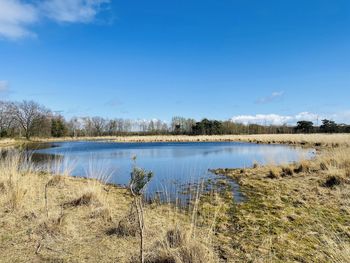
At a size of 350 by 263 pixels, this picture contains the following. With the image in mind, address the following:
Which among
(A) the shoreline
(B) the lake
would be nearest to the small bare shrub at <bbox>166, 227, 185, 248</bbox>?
(B) the lake

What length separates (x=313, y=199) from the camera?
262 inches

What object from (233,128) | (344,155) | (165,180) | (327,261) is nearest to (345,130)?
(233,128)

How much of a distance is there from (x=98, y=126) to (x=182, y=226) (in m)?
83.7

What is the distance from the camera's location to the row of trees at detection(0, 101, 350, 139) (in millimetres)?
52894

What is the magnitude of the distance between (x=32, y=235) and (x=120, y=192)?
412 cm

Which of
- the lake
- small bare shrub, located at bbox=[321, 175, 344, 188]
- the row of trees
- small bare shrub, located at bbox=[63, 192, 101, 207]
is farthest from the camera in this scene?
the row of trees

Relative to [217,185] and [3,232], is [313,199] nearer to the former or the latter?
[217,185]

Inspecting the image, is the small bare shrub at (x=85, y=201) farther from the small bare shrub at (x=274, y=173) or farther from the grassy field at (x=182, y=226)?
the small bare shrub at (x=274, y=173)

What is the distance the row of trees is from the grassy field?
153 feet

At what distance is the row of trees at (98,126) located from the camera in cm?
5289

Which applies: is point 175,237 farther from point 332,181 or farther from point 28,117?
point 28,117

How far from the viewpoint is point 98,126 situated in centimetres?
8462

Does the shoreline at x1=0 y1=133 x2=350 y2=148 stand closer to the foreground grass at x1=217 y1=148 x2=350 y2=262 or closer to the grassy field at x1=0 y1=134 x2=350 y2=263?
the foreground grass at x1=217 y1=148 x2=350 y2=262

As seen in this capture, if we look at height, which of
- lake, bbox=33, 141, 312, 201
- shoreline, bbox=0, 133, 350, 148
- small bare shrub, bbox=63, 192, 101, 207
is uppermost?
shoreline, bbox=0, 133, 350, 148
